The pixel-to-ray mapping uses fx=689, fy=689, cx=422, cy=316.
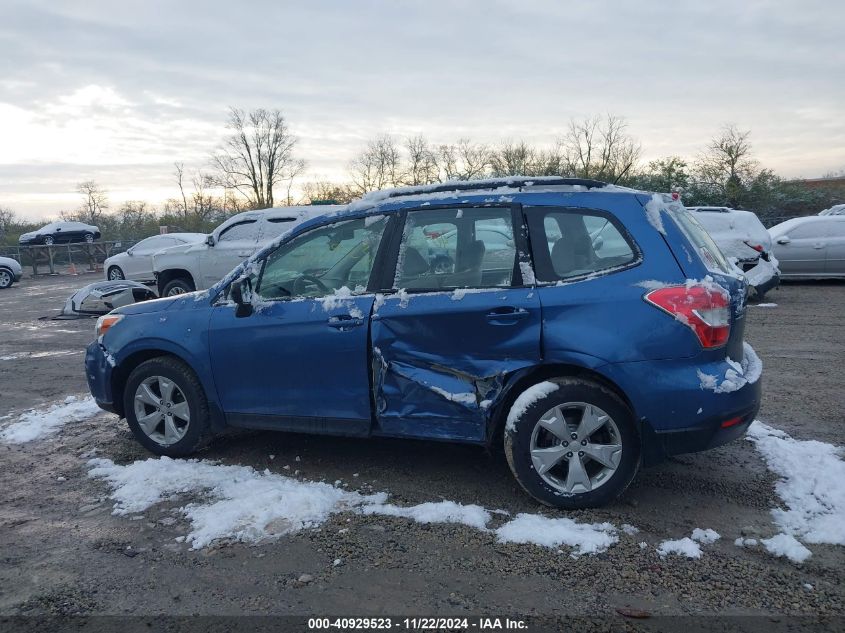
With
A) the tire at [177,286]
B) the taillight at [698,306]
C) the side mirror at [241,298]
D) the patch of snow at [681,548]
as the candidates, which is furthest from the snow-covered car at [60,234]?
the patch of snow at [681,548]

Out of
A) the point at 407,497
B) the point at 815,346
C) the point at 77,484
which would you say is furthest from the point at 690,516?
the point at 815,346

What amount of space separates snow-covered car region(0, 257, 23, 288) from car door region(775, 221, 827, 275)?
24796mm

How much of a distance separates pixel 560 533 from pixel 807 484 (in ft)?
5.46

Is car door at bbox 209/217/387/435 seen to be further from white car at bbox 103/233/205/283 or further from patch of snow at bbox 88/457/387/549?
white car at bbox 103/233/205/283

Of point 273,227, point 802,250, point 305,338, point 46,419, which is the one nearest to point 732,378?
point 305,338

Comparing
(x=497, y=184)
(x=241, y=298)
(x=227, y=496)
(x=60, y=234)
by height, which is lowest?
(x=227, y=496)

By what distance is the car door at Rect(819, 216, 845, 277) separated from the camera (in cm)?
1400

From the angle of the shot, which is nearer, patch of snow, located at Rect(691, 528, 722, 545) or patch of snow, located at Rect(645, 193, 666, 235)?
patch of snow, located at Rect(691, 528, 722, 545)

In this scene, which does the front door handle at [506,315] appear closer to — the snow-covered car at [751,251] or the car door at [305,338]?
the car door at [305,338]

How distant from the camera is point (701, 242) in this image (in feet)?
13.2

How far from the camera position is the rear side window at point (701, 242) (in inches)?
153

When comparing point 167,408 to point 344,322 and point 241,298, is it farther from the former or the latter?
point 344,322

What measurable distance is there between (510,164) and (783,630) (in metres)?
45.3

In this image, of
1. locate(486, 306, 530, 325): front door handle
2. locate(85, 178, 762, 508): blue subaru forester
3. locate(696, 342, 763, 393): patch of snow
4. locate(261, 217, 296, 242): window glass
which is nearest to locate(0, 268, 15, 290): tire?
locate(261, 217, 296, 242): window glass
